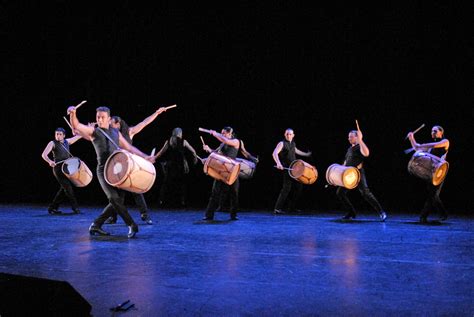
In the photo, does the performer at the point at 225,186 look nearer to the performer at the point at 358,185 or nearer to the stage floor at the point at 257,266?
the stage floor at the point at 257,266

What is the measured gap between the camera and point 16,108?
1477cm

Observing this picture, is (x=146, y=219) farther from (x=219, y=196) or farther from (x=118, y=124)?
(x=118, y=124)

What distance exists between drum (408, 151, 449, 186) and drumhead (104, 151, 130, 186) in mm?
4664

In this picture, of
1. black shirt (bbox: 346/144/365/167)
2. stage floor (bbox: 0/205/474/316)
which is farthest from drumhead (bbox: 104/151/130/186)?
black shirt (bbox: 346/144/365/167)

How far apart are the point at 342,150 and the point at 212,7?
17.2 feet

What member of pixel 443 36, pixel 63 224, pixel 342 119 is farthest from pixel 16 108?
pixel 443 36

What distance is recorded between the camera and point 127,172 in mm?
5203

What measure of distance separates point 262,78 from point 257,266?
30.2ft

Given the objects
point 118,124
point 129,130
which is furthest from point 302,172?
point 118,124

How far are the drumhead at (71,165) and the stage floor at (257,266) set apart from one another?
162cm

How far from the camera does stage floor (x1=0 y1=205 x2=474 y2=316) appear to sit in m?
2.85

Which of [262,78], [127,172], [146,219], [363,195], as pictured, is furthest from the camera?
[262,78]

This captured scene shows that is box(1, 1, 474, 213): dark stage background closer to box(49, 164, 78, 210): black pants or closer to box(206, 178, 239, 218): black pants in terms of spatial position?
box(206, 178, 239, 218): black pants

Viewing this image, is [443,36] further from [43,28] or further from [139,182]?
[43,28]
